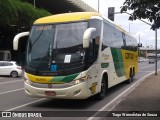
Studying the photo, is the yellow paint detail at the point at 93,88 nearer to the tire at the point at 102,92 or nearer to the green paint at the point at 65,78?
the green paint at the point at 65,78

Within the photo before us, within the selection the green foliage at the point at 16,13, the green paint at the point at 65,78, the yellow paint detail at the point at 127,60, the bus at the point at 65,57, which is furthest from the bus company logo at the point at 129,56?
the green foliage at the point at 16,13

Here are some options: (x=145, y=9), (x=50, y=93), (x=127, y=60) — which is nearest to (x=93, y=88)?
(x=50, y=93)

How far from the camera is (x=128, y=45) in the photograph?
2239cm

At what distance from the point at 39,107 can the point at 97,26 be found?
3.76 m

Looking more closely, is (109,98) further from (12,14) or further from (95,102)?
(12,14)

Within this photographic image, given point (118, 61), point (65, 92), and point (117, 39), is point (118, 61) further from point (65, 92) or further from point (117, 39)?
point (65, 92)

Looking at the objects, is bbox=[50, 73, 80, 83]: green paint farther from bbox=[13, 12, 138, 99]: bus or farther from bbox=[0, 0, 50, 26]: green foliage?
bbox=[0, 0, 50, 26]: green foliage

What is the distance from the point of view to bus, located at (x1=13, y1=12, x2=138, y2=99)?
11852 mm

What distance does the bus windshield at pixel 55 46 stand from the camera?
39.6 ft

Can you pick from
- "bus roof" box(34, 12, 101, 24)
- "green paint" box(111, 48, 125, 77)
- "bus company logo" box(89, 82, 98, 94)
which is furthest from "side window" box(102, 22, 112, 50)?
"bus company logo" box(89, 82, 98, 94)

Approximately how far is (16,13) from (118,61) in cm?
3110

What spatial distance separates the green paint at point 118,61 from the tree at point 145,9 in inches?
251

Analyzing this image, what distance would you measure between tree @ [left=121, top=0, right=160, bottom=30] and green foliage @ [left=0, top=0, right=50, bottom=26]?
34.7 metres

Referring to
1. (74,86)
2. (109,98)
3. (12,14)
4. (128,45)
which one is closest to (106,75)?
(109,98)
